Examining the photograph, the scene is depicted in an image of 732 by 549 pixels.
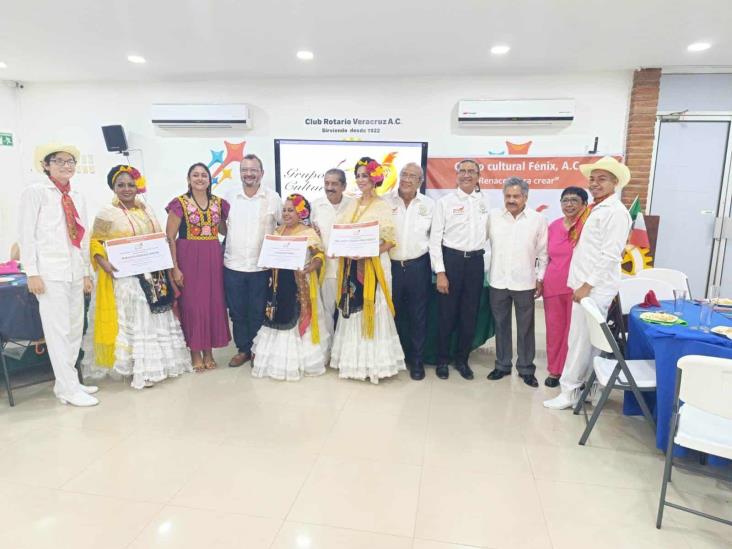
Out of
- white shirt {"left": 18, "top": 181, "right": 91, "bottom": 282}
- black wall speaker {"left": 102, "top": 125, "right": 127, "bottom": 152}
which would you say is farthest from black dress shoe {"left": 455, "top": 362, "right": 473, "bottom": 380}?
black wall speaker {"left": 102, "top": 125, "right": 127, "bottom": 152}

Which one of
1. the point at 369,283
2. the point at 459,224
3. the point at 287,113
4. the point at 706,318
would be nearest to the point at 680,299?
the point at 706,318

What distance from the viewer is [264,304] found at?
3.67m

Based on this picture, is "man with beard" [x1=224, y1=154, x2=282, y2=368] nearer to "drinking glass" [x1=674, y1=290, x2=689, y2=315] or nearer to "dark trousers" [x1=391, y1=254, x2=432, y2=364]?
"dark trousers" [x1=391, y1=254, x2=432, y2=364]

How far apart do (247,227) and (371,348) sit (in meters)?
1.36

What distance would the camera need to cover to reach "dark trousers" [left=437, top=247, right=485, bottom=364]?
352 centimetres

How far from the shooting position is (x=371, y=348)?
3.51 metres

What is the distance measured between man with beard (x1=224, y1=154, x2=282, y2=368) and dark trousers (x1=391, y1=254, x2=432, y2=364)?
106cm

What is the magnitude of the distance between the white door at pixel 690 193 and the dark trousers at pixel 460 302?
3642mm

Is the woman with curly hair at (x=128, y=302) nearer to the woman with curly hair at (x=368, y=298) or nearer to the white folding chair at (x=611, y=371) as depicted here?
the woman with curly hair at (x=368, y=298)

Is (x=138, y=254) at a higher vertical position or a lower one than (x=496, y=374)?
higher

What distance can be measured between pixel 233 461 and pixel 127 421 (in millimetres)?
928

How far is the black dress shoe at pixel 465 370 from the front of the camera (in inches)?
145

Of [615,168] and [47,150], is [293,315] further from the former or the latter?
[615,168]

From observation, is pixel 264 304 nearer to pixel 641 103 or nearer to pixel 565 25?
pixel 565 25
